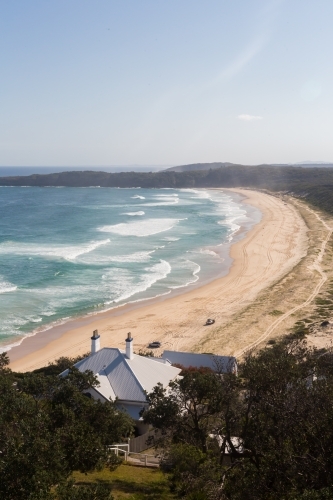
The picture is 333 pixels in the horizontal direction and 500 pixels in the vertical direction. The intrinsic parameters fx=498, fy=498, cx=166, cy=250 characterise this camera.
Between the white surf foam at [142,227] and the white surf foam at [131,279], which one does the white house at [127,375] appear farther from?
the white surf foam at [142,227]

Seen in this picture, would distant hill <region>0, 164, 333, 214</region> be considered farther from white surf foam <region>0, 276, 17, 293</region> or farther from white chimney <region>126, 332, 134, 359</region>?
white chimney <region>126, 332, 134, 359</region>

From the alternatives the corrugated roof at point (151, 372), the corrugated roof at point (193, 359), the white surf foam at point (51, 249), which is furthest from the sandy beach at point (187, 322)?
the white surf foam at point (51, 249)

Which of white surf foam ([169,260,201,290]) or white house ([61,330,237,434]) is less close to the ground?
white house ([61,330,237,434])

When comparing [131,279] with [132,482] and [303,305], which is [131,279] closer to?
[303,305]

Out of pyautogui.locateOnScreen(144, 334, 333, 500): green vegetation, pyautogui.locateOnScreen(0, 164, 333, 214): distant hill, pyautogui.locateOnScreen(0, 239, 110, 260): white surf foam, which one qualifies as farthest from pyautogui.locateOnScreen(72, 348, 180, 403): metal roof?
pyautogui.locateOnScreen(0, 164, 333, 214): distant hill

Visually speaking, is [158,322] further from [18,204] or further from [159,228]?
[18,204]

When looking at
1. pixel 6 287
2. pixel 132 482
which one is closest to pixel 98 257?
pixel 6 287
